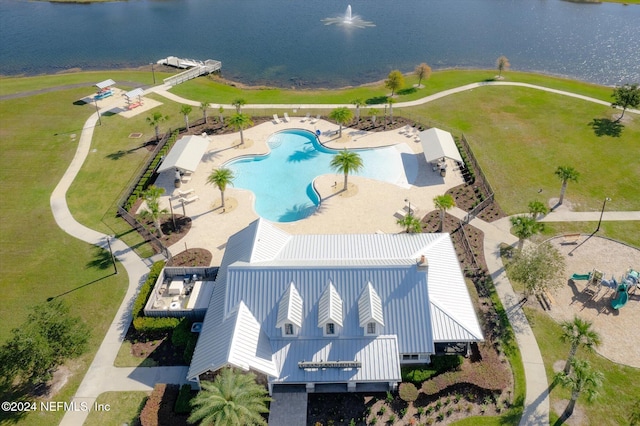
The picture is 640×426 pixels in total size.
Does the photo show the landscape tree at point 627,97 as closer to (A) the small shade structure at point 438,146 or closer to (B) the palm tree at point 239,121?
(A) the small shade structure at point 438,146

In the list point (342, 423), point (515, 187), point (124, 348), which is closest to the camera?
point (342, 423)

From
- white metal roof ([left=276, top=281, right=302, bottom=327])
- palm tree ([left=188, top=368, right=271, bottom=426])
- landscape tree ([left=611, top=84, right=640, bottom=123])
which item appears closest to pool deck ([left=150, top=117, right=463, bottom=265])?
white metal roof ([left=276, top=281, right=302, bottom=327])

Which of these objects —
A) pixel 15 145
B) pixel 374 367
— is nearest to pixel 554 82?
pixel 374 367

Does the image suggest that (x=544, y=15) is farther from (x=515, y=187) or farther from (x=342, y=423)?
(x=342, y=423)

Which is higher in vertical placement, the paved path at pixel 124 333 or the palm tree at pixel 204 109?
the palm tree at pixel 204 109

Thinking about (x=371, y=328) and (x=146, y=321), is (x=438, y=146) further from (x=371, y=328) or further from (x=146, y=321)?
(x=146, y=321)

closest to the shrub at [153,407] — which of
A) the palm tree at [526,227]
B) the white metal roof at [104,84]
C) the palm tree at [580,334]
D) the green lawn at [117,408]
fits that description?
the green lawn at [117,408]
